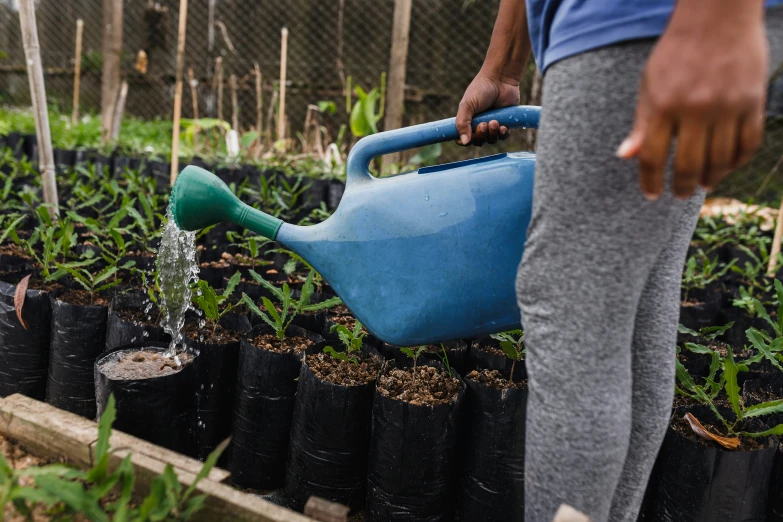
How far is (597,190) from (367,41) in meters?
6.04

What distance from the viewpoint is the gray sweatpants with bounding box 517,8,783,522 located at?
0.66 meters

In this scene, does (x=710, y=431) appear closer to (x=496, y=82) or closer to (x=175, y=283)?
(x=496, y=82)

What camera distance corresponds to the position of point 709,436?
48.6 inches

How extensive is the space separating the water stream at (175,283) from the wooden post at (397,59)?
8.69 feet

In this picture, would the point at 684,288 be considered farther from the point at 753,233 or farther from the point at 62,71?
the point at 62,71

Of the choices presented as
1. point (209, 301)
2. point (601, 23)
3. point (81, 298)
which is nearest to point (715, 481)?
point (601, 23)

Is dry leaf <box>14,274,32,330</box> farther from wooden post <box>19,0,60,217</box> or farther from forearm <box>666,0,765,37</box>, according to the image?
forearm <box>666,0,765,37</box>

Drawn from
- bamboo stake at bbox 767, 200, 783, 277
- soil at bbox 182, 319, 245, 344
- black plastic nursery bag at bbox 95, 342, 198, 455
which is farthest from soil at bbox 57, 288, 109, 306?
bamboo stake at bbox 767, 200, 783, 277

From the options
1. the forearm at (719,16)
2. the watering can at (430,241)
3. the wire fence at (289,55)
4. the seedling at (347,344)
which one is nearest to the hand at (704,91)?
the forearm at (719,16)

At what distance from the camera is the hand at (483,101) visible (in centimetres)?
108

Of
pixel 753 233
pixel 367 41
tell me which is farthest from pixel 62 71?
pixel 753 233

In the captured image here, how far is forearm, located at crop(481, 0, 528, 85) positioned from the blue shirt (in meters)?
0.30

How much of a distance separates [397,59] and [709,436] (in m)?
3.27

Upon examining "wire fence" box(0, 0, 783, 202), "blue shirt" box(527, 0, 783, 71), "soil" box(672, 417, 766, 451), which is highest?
"wire fence" box(0, 0, 783, 202)
